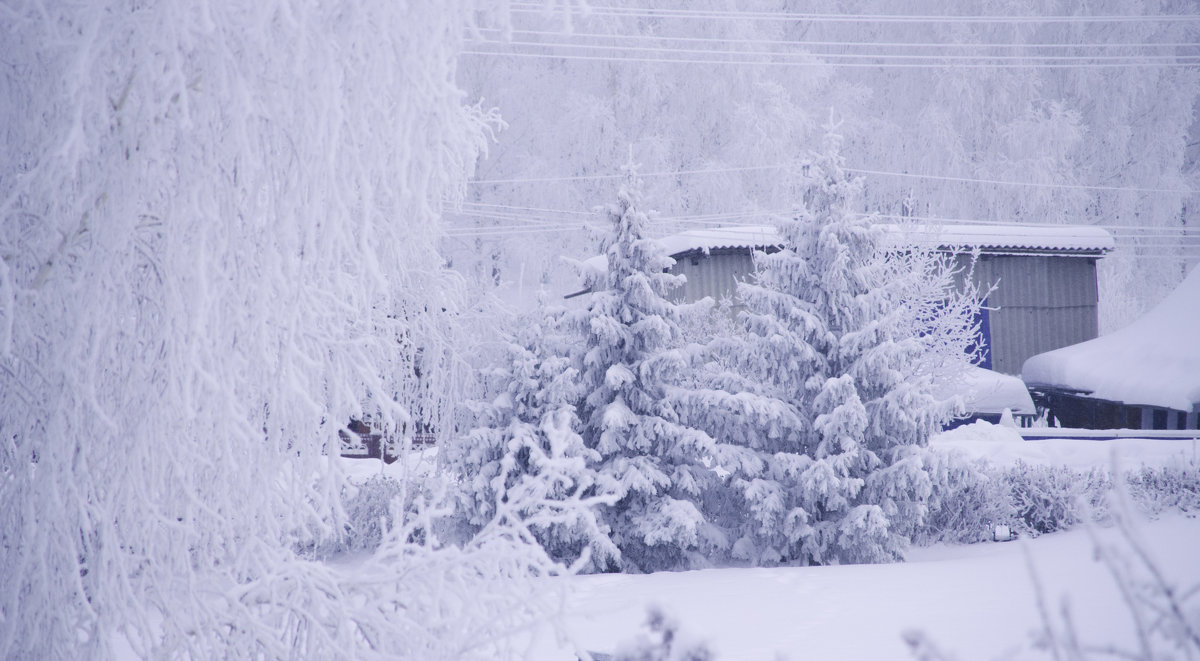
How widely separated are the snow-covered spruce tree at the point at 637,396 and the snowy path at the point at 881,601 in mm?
785

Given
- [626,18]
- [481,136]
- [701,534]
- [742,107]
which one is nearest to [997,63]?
→ [742,107]

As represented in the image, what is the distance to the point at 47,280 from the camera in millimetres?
3645

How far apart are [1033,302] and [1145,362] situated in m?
4.06

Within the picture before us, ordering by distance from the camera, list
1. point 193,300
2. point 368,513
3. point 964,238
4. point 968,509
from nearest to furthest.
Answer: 1. point 193,300
2. point 968,509
3. point 368,513
4. point 964,238

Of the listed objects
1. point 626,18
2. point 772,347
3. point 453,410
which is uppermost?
point 626,18

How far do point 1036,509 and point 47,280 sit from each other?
1257 cm

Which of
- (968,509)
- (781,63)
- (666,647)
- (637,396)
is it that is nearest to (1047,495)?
(968,509)

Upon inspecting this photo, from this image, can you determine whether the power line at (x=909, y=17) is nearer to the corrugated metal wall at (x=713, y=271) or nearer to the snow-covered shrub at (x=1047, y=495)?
the corrugated metal wall at (x=713, y=271)

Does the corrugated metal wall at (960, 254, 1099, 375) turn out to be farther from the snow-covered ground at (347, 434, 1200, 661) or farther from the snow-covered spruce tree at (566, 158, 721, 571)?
the snow-covered spruce tree at (566, 158, 721, 571)

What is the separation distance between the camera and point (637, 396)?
11.7m

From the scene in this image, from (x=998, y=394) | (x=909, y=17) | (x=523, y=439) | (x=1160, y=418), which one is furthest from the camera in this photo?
(x=909, y=17)

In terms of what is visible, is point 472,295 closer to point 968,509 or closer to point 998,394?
point 968,509

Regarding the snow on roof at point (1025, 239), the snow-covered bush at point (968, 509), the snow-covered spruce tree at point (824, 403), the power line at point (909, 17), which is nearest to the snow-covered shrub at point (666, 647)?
the snow-covered spruce tree at point (824, 403)

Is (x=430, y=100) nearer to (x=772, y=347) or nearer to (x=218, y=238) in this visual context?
(x=218, y=238)
